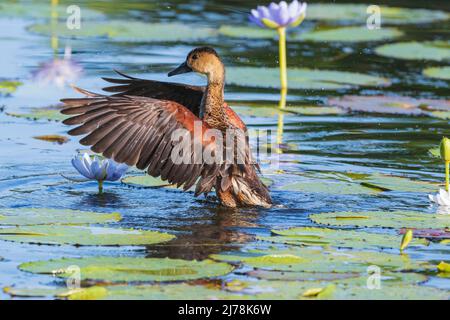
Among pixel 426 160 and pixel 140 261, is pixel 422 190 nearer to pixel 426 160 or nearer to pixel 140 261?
pixel 426 160

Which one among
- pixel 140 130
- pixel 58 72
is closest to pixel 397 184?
pixel 140 130

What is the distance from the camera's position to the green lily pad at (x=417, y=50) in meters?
15.4

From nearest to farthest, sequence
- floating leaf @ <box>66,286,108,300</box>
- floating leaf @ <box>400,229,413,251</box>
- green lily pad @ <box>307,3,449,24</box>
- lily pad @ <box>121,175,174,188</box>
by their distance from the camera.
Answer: floating leaf @ <box>66,286,108,300</box>, floating leaf @ <box>400,229,413,251</box>, lily pad @ <box>121,175,174,188</box>, green lily pad @ <box>307,3,449,24</box>

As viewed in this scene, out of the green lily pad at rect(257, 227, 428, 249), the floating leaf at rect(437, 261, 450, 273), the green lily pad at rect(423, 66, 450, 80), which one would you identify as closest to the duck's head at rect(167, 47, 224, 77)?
the green lily pad at rect(257, 227, 428, 249)

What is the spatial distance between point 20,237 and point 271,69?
7761 millimetres

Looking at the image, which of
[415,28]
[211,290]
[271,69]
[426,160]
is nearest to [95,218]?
[211,290]

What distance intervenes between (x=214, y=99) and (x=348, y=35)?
8.45m

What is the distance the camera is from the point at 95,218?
762 cm

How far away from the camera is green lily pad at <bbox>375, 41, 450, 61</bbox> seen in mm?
15406

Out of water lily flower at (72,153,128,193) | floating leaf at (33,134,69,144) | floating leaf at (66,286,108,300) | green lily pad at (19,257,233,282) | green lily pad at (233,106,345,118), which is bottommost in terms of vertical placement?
floating leaf at (66,286,108,300)

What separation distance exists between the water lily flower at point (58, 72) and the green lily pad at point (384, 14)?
6.07 metres

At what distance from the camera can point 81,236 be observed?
23.2 ft

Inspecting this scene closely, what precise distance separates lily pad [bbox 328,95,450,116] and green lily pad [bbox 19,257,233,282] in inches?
243

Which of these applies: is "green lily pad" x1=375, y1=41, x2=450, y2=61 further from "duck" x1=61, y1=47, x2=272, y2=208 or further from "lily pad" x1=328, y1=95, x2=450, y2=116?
"duck" x1=61, y1=47, x2=272, y2=208
